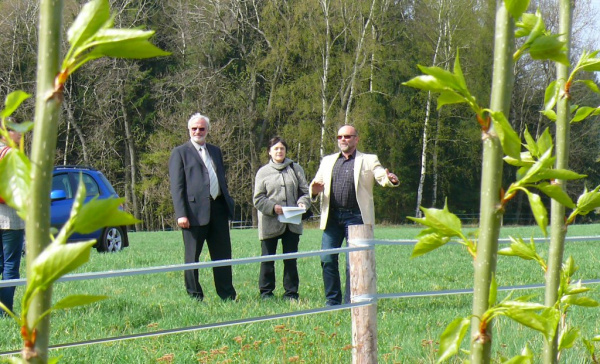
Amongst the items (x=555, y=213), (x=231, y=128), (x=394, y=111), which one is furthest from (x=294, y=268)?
(x=394, y=111)

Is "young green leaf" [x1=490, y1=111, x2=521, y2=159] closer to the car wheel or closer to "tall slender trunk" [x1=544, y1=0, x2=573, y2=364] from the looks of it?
"tall slender trunk" [x1=544, y1=0, x2=573, y2=364]

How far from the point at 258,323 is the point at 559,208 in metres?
4.88

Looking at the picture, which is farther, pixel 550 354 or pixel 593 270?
pixel 593 270

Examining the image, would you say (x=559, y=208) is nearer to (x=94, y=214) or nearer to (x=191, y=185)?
(x=94, y=214)

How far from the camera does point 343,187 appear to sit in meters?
7.52

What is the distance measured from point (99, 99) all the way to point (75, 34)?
3879cm

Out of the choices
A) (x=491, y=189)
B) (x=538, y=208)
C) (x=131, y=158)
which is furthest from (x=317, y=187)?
(x=131, y=158)

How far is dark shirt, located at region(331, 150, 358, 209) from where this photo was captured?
7.52 meters

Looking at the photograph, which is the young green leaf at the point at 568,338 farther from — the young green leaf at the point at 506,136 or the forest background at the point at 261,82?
the forest background at the point at 261,82

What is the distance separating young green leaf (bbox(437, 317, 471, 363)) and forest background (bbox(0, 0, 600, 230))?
35947 mm

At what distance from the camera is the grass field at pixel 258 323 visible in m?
4.90

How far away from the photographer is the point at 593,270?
37.1 ft

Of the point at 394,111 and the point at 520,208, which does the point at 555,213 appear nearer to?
the point at 394,111

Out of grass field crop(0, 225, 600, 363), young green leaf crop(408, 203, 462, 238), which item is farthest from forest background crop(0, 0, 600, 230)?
young green leaf crop(408, 203, 462, 238)
